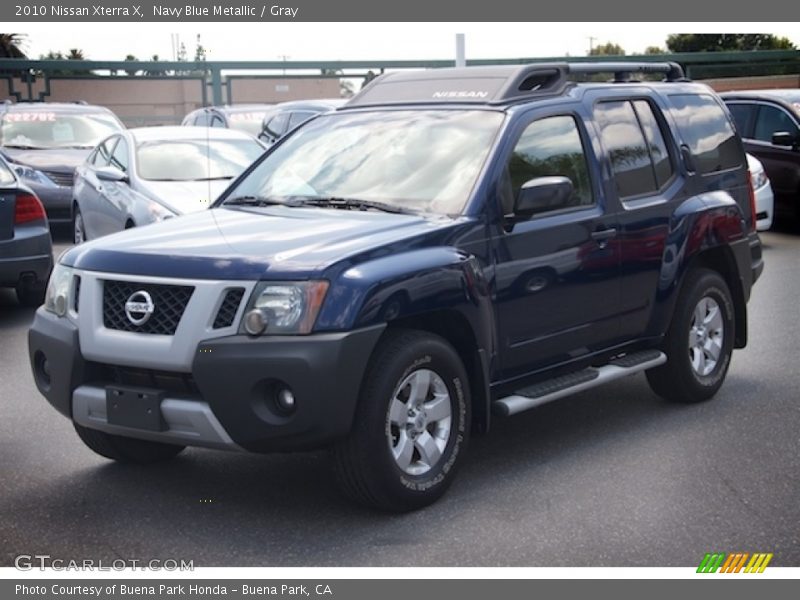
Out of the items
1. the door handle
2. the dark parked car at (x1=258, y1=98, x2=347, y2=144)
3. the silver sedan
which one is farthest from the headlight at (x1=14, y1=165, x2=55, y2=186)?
the door handle

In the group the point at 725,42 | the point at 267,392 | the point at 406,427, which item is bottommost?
the point at 406,427

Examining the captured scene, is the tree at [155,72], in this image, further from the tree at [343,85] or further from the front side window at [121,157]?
the front side window at [121,157]

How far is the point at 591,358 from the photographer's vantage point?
22.5 ft

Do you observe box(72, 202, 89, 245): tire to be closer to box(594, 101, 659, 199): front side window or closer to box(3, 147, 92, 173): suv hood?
box(3, 147, 92, 173): suv hood

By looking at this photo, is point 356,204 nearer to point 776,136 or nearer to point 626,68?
point 626,68

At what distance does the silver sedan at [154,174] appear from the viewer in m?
12.4

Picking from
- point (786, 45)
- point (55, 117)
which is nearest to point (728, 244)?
point (55, 117)

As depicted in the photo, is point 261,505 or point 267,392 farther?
point 261,505

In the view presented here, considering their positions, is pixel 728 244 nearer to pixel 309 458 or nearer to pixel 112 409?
pixel 309 458

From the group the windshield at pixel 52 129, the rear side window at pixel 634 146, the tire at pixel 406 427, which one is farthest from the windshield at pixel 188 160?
the tire at pixel 406 427

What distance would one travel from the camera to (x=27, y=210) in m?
10.8

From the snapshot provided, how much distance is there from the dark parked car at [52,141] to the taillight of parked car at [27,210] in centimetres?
544

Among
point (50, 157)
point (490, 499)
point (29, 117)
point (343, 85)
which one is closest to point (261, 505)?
point (490, 499)

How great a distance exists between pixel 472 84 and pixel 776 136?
10.1 m
